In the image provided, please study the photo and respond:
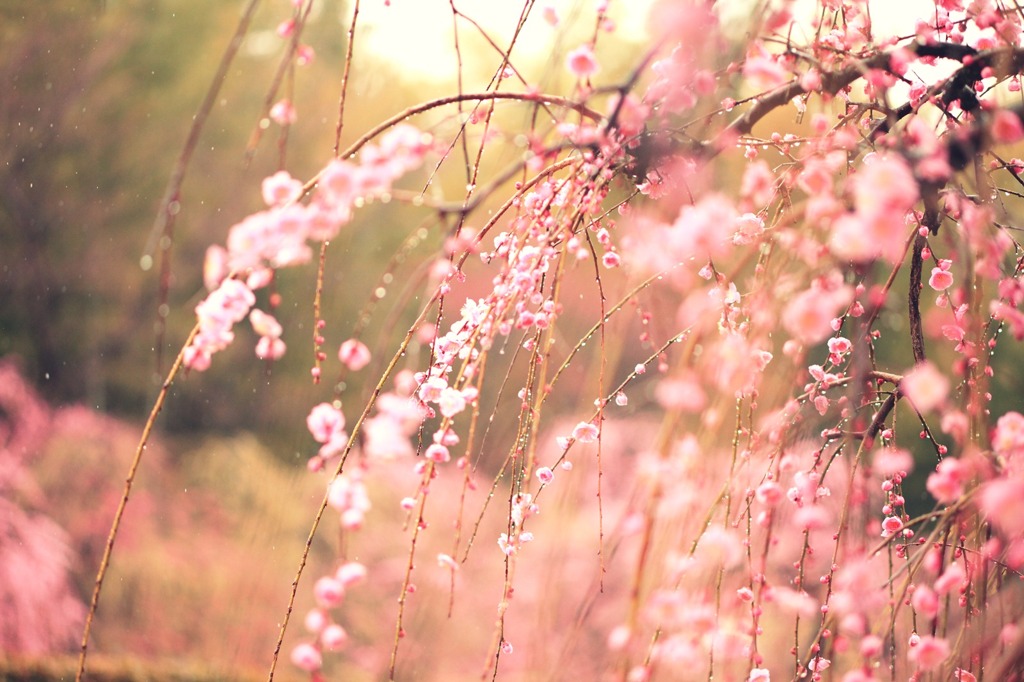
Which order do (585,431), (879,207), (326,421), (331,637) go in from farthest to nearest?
(585,431) < (326,421) < (331,637) < (879,207)

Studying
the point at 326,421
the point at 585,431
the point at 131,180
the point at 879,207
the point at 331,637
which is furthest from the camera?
the point at 131,180

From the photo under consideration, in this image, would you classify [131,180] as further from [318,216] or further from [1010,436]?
[1010,436]

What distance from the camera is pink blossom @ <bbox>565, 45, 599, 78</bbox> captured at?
0.57 m

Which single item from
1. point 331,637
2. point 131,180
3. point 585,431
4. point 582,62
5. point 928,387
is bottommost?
point 331,637

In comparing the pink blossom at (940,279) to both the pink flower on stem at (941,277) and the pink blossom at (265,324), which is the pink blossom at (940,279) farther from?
the pink blossom at (265,324)

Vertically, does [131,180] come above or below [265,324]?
above

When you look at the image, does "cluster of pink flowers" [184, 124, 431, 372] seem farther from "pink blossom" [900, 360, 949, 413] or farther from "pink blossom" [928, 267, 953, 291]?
"pink blossom" [928, 267, 953, 291]

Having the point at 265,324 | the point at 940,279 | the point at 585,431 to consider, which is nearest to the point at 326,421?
the point at 265,324

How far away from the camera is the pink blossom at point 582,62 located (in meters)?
0.57

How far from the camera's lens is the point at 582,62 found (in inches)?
22.6

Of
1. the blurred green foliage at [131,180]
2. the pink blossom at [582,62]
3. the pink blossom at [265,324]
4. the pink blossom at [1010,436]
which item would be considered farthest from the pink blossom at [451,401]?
the blurred green foliage at [131,180]

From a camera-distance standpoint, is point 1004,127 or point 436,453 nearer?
point 1004,127

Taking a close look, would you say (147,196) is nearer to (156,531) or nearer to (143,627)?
(156,531)

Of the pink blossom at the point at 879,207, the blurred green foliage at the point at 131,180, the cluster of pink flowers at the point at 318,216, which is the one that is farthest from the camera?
the blurred green foliage at the point at 131,180
